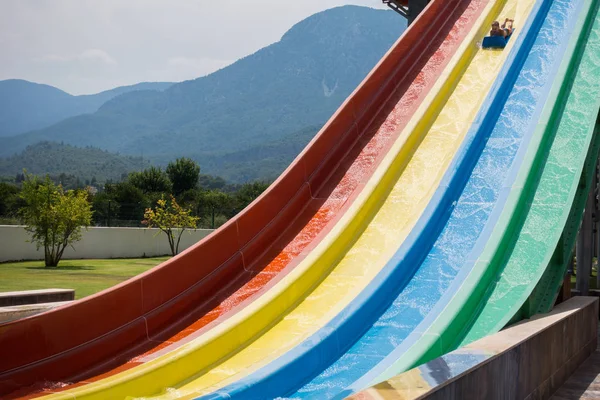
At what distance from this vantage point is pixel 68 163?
11075 cm

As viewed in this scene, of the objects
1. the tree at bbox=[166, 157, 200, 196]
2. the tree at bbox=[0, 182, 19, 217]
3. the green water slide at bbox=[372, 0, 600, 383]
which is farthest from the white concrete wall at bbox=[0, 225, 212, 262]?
the tree at bbox=[166, 157, 200, 196]

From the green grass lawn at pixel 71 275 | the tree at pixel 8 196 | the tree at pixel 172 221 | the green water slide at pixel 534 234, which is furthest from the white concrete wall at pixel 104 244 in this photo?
the tree at pixel 8 196

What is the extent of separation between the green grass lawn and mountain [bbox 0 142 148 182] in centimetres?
8615

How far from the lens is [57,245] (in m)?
18.9

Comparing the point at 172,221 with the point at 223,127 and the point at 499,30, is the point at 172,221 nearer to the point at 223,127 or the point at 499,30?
the point at 499,30

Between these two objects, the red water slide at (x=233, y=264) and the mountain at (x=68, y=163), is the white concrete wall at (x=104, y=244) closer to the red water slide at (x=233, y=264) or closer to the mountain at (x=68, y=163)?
the red water slide at (x=233, y=264)

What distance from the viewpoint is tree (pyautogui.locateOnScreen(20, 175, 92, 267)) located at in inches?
728

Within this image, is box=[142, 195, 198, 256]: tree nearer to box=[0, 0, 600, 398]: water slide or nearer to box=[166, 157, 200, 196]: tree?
box=[0, 0, 600, 398]: water slide

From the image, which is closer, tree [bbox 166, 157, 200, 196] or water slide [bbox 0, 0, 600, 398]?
water slide [bbox 0, 0, 600, 398]

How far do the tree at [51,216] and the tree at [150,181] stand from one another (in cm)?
3931

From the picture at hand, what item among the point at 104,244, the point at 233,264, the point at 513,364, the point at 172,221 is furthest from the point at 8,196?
the point at 513,364

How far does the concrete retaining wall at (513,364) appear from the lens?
3283 mm

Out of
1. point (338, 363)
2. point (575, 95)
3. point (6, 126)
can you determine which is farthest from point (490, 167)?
point (6, 126)

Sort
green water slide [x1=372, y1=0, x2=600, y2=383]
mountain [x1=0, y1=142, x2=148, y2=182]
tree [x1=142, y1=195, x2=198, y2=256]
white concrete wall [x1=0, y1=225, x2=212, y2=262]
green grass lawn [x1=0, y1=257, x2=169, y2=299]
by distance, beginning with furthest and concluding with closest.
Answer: mountain [x1=0, y1=142, x2=148, y2=182], tree [x1=142, y1=195, x2=198, y2=256], white concrete wall [x1=0, y1=225, x2=212, y2=262], green grass lawn [x1=0, y1=257, x2=169, y2=299], green water slide [x1=372, y1=0, x2=600, y2=383]
